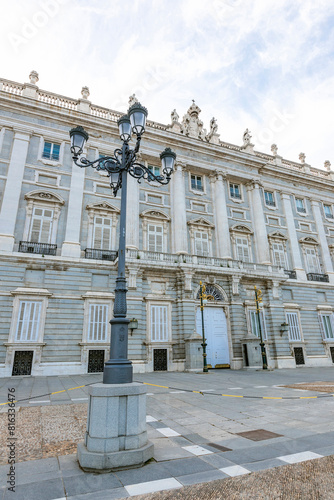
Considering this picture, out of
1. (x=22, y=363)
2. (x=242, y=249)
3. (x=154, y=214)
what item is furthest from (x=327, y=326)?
(x=22, y=363)

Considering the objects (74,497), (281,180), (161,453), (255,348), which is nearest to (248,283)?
(255,348)

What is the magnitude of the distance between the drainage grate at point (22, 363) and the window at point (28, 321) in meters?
0.74

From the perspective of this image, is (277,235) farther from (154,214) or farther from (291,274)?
(154,214)

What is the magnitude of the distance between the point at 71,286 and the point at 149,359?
6.64 metres

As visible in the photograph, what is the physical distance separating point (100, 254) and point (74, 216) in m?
3.13

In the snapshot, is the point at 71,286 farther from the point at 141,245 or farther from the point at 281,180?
the point at 281,180

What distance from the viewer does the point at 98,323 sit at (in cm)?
1759

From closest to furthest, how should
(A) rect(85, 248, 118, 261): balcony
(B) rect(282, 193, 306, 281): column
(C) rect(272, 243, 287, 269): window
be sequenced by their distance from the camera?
1. (A) rect(85, 248, 118, 261): balcony
2. (C) rect(272, 243, 287, 269): window
3. (B) rect(282, 193, 306, 281): column

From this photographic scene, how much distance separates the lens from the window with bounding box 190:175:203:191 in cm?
2455

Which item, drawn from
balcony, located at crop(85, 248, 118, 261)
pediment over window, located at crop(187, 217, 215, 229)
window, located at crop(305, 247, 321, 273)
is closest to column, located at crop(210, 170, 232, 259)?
pediment over window, located at crop(187, 217, 215, 229)

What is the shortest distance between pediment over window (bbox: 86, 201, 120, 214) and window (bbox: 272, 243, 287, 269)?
46.7 ft

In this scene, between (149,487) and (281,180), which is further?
(281,180)

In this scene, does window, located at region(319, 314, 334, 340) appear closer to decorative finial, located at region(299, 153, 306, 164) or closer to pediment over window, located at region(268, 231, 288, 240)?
pediment over window, located at region(268, 231, 288, 240)

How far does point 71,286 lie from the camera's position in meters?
17.7
